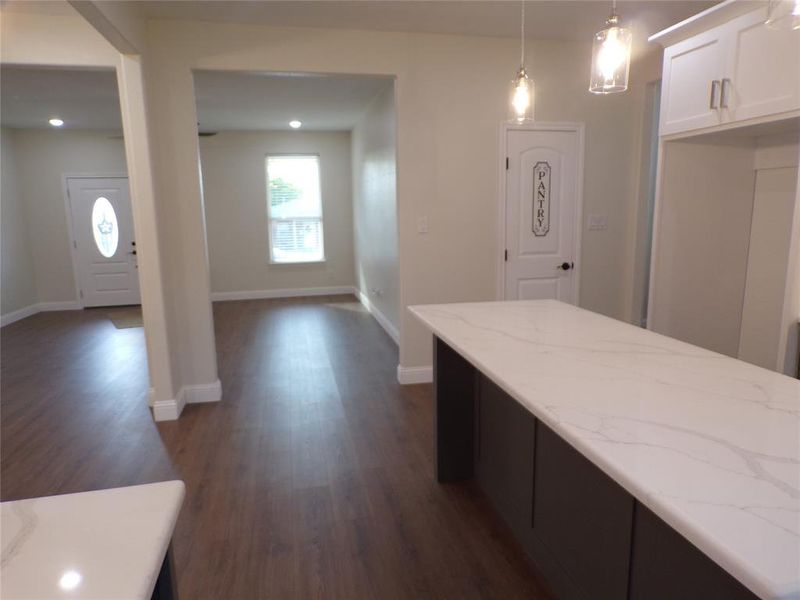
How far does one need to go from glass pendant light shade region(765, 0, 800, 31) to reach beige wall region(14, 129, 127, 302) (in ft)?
25.8

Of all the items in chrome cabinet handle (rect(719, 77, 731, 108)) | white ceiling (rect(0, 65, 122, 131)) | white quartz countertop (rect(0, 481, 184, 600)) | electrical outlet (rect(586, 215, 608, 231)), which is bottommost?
white quartz countertop (rect(0, 481, 184, 600))

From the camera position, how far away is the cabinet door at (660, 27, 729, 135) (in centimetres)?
252

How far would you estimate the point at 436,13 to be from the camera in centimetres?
325

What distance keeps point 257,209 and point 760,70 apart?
6834mm

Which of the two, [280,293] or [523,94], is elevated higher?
[523,94]

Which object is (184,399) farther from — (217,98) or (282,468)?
(217,98)

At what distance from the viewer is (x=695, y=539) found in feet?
2.48

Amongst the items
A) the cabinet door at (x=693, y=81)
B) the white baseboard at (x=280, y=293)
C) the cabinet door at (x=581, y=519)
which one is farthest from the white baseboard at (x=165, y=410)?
the white baseboard at (x=280, y=293)

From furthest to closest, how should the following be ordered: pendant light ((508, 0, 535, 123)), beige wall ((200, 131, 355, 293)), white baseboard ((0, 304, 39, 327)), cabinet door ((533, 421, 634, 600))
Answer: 1. beige wall ((200, 131, 355, 293))
2. white baseboard ((0, 304, 39, 327))
3. pendant light ((508, 0, 535, 123))
4. cabinet door ((533, 421, 634, 600))

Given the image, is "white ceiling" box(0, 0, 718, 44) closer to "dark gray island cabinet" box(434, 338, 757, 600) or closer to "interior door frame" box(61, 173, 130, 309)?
"dark gray island cabinet" box(434, 338, 757, 600)

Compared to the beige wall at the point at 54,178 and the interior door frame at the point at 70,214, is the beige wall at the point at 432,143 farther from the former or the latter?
the beige wall at the point at 54,178

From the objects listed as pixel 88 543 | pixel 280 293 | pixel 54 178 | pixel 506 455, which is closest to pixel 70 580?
pixel 88 543

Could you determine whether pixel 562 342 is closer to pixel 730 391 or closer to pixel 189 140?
pixel 730 391

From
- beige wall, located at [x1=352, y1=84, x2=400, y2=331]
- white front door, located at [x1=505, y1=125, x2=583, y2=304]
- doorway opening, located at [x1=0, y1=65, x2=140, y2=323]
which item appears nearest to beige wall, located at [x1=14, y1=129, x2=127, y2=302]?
doorway opening, located at [x1=0, y1=65, x2=140, y2=323]
